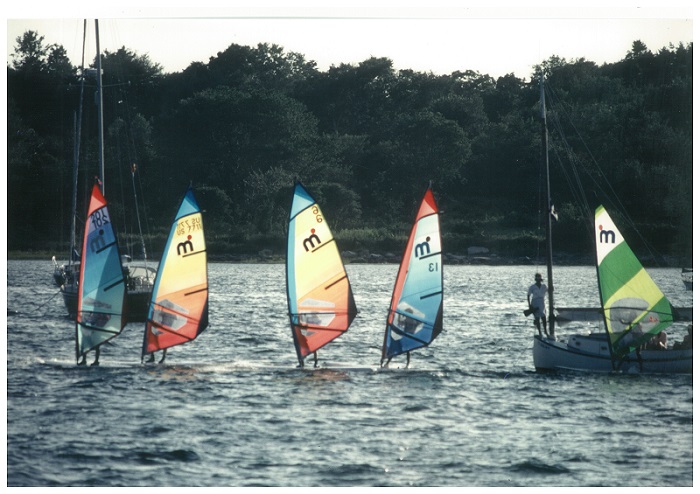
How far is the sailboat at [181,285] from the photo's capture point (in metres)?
21.8

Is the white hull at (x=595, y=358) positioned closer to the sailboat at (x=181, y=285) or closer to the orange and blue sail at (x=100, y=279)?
the sailboat at (x=181, y=285)

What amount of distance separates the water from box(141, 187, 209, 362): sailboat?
790mm

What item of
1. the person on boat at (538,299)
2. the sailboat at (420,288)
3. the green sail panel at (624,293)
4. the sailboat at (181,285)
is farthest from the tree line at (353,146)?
the sailboat at (420,288)

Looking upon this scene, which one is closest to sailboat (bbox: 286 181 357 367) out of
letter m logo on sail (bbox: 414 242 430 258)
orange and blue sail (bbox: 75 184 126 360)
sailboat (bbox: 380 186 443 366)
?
sailboat (bbox: 380 186 443 366)

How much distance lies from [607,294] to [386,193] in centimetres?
867

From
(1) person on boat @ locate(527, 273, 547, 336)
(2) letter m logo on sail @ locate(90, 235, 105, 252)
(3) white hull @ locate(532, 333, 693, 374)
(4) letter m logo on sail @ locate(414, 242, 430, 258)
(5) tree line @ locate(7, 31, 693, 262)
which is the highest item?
(5) tree line @ locate(7, 31, 693, 262)

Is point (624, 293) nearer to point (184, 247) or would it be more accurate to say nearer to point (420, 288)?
point (420, 288)

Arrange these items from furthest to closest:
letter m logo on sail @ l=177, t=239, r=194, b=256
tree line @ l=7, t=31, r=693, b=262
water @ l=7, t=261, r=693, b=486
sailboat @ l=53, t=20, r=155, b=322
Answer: sailboat @ l=53, t=20, r=155, b=322 < letter m logo on sail @ l=177, t=239, r=194, b=256 < tree line @ l=7, t=31, r=693, b=262 < water @ l=7, t=261, r=693, b=486

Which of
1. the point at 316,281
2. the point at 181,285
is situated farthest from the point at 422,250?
the point at 181,285

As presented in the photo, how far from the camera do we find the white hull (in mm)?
21703

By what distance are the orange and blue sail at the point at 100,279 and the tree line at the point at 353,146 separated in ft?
3.09

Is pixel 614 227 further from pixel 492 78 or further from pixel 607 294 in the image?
pixel 492 78

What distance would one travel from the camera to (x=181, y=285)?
867 inches

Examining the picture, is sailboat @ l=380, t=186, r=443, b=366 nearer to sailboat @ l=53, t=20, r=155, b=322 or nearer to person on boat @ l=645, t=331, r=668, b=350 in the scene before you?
person on boat @ l=645, t=331, r=668, b=350
